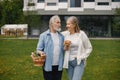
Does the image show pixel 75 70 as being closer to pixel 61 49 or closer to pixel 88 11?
pixel 61 49

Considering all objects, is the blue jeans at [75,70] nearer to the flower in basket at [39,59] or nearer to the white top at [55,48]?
the white top at [55,48]

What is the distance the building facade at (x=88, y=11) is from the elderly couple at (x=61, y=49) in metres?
66.1

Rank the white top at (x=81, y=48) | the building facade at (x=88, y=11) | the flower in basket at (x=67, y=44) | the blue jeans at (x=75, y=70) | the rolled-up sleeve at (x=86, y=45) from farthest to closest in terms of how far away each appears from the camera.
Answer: the building facade at (x=88, y=11), the rolled-up sleeve at (x=86, y=45), the blue jeans at (x=75, y=70), the white top at (x=81, y=48), the flower in basket at (x=67, y=44)

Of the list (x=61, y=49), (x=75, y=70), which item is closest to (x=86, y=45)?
(x=75, y=70)

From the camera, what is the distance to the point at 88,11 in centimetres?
7500

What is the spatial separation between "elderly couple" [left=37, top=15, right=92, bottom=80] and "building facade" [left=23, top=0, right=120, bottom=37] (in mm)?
66117

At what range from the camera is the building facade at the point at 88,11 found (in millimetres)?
75000

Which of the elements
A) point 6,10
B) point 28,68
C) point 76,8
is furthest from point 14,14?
point 28,68

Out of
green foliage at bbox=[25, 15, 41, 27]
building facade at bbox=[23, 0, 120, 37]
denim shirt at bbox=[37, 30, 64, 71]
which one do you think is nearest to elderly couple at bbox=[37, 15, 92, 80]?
denim shirt at bbox=[37, 30, 64, 71]

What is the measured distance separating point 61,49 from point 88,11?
67674mm

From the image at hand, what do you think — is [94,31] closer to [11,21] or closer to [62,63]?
[11,21]

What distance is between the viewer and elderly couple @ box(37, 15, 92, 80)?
768cm

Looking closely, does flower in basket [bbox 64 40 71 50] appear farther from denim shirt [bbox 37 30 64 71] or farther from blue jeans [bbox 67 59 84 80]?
blue jeans [bbox 67 59 84 80]

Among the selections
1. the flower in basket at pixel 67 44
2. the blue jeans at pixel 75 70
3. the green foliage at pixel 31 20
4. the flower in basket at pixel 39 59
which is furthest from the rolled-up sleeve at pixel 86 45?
the green foliage at pixel 31 20
